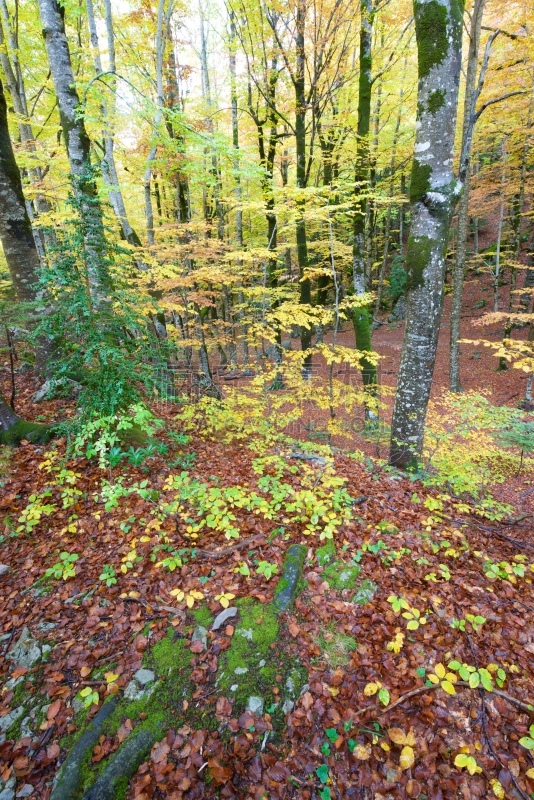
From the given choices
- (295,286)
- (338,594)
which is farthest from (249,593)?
(295,286)

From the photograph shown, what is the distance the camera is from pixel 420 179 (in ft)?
16.4

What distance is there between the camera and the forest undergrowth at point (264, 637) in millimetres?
2301

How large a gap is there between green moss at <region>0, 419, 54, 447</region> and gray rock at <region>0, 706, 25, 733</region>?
146 inches

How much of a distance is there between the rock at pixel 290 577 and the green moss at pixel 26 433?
14.1ft

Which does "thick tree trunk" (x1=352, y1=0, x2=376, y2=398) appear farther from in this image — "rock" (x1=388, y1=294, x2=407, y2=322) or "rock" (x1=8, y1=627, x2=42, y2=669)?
"rock" (x1=388, y1=294, x2=407, y2=322)

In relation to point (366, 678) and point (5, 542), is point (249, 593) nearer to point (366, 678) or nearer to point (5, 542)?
point (366, 678)

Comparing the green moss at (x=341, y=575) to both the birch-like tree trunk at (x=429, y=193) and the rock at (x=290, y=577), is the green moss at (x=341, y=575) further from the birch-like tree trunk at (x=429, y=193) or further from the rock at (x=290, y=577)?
the birch-like tree trunk at (x=429, y=193)

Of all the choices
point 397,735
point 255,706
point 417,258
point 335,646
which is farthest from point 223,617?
point 417,258

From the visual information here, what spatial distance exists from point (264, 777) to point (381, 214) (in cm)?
2649

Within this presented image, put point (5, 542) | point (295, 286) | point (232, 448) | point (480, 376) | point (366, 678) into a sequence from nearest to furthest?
point (366, 678) < point (5, 542) < point (232, 448) < point (480, 376) < point (295, 286)

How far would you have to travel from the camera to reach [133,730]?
2475mm

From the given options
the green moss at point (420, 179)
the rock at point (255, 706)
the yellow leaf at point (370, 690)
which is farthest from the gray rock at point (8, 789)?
the green moss at point (420, 179)

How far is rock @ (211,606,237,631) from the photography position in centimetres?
309

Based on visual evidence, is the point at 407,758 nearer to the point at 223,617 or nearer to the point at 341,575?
the point at 341,575
